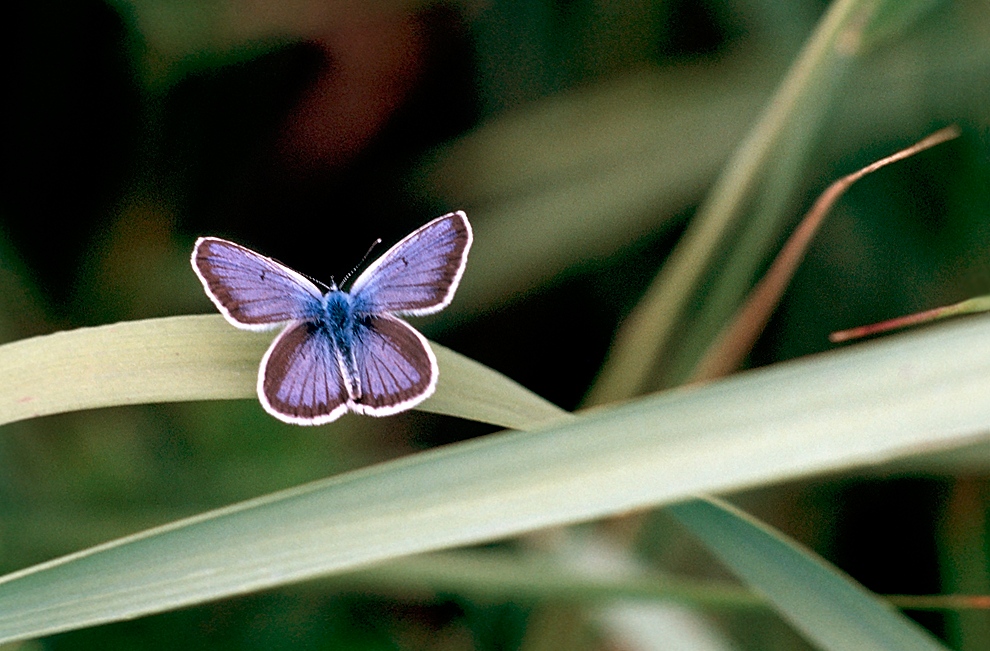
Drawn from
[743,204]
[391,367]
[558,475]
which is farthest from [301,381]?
[743,204]

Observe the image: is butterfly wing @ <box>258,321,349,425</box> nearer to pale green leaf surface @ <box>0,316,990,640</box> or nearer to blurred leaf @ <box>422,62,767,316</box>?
pale green leaf surface @ <box>0,316,990,640</box>

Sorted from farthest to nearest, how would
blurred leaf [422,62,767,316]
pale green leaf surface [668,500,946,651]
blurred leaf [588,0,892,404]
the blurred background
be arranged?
1. blurred leaf [422,62,767,316]
2. the blurred background
3. blurred leaf [588,0,892,404]
4. pale green leaf surface [668,500,946,651]

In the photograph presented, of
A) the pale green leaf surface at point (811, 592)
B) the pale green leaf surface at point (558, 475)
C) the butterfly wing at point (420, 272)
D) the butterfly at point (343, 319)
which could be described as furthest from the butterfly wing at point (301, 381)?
the pale green leaf surface at point (811, 592)

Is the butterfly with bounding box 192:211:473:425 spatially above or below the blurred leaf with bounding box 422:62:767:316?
below

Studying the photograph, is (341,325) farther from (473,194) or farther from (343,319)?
(473,194)

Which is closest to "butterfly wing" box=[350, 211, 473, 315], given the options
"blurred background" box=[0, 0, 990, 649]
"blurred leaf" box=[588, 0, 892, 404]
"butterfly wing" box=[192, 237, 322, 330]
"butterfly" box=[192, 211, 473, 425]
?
"butterfly" box=[192, 211, 473, 425]

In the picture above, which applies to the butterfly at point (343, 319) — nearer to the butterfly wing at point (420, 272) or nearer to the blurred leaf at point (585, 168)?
the butterfly wing at point (420, 272)

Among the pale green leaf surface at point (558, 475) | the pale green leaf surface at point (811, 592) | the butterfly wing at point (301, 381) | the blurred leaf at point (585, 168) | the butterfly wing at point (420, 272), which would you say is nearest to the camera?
the pale green leaf surface at point (558, 475)
